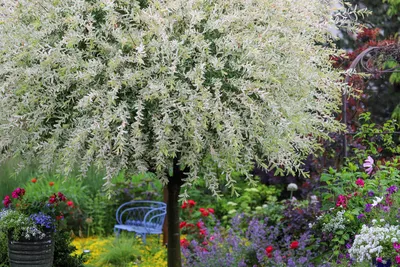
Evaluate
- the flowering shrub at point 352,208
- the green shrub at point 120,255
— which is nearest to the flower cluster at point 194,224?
the green shrub at point 120,255

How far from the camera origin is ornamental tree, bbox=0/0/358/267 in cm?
324

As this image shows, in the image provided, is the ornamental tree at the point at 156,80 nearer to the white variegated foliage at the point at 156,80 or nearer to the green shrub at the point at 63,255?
the white variegated foliage at the point at 156,80

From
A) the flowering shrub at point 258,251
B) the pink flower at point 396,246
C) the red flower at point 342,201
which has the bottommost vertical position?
the pink flower at point 396,246

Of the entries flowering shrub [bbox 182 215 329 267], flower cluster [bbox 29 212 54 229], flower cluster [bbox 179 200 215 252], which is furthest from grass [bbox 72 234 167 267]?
flower cluster [bbox 29 212 54 229]

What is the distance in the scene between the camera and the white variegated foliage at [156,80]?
A: 3240 mm

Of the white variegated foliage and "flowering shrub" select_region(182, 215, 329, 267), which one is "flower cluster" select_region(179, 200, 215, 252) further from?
the white variegated foliage

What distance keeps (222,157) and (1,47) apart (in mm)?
1567

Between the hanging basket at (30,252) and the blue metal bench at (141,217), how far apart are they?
1.80 meters

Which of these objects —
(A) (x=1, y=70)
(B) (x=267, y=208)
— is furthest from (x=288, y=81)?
(B) (x=267, y=208)

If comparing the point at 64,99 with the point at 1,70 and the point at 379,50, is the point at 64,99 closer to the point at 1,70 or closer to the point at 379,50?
the point at 1,70

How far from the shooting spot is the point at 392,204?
4441 millimetres

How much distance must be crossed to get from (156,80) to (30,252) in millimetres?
2164

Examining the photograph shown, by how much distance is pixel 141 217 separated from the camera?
7.05 metres

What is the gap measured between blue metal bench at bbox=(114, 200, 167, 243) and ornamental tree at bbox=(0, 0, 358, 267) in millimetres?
2913
